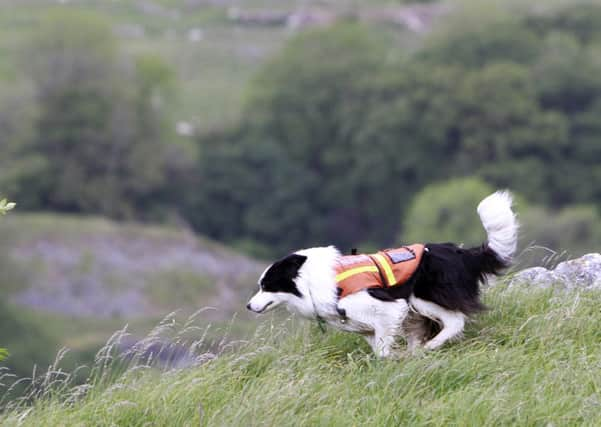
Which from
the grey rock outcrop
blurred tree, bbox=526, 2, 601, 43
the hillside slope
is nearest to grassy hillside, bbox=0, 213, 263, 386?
the hillside slope

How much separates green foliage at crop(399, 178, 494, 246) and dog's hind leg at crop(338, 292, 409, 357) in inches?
2464

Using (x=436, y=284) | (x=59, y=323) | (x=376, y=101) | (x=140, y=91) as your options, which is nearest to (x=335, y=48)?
(x=376, y=101)

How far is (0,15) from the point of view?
96.3 meters

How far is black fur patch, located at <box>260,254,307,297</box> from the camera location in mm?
8555

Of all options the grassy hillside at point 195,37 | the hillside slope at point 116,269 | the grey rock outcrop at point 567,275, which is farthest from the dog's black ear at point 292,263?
the grassy hillside at point 195,37

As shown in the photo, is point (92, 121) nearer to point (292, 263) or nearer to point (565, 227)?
point (565, 227)

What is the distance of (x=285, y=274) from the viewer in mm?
8570

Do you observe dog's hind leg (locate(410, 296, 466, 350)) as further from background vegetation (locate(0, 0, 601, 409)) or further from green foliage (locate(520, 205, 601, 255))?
background vegetation (locate(0, 0, 601, 409))

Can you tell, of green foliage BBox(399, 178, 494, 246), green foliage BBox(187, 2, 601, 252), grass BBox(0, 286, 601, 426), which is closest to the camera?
grass BBox(0, 286, 601, 426)

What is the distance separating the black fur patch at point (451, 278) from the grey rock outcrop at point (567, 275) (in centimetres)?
88

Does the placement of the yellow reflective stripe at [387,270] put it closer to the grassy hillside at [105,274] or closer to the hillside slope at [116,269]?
the grassy hillside at [105,274]

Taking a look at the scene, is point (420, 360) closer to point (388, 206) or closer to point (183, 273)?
point (183, 273)

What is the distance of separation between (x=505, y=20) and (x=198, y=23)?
1040 inches

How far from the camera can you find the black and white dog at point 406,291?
842 cm
